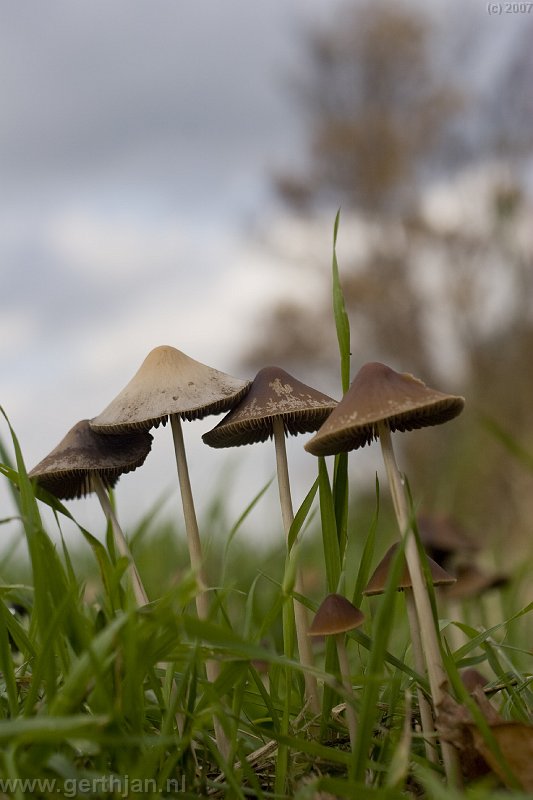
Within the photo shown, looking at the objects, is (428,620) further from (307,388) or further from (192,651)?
(307,388)

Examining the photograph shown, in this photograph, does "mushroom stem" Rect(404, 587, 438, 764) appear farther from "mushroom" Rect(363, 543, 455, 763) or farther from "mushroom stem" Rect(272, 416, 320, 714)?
"mushroom stem" Rect(272, 416, 320, 714)

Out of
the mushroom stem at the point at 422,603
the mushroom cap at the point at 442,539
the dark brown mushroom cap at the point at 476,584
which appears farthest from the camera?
the mushroom cap at the point at 442,539

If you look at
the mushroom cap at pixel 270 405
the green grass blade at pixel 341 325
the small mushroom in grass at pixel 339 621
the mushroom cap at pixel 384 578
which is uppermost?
the green grass blade at pixel 341 325

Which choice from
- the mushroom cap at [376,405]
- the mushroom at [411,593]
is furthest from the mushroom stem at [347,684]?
the mushroom cap at [376,405]

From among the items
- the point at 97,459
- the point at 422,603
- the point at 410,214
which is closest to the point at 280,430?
the point at 97,459

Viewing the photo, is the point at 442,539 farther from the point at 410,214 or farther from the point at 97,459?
the point at 410,214

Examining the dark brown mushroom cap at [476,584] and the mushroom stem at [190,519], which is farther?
the dark brown mushroom cap at [476,584]

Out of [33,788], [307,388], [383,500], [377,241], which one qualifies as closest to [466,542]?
[307,388]

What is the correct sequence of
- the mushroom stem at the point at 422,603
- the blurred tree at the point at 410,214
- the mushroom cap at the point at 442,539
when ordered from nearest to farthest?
the mushroom stem at the point at 422,603 → the mushroom cap at the point at 442,539 → the blurred tree at the point at 410,214

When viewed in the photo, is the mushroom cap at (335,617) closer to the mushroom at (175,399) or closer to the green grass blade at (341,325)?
the mushroom at (175,399)
